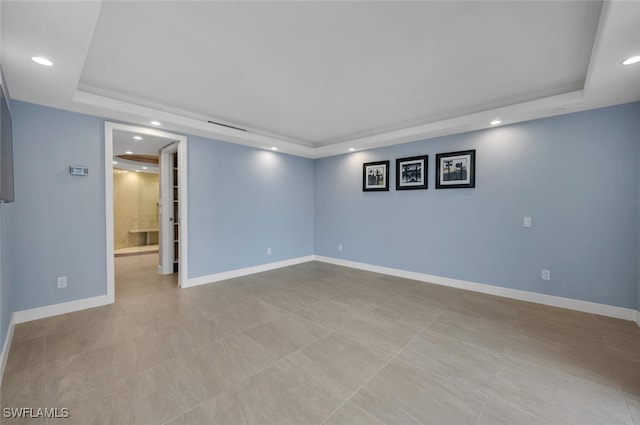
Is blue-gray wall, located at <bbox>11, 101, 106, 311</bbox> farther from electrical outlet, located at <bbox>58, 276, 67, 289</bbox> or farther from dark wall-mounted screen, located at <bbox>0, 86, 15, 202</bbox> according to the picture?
dark wall-mounted screen, located at <bbox>0, 86, 15, 202</bbox>

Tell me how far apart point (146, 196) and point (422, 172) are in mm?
8328

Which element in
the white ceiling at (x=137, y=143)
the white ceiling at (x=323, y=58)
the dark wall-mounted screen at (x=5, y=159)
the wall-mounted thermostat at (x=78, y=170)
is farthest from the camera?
the white ceiling at (x=137, y=143)

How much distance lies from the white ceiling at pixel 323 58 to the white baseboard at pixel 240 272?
7.80 feet

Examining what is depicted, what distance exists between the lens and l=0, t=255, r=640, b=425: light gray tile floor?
1586 millimetres

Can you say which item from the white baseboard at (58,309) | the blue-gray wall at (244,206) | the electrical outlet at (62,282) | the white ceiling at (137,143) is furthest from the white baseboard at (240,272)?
the white ceiling at (137,143)

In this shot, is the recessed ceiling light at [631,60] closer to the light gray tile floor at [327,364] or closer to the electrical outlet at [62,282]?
the light gray tile floor at [327,364]

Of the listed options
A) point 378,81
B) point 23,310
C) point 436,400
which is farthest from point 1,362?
point 378,81

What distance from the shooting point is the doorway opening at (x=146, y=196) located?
334cm

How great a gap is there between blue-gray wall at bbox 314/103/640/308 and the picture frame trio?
93mm

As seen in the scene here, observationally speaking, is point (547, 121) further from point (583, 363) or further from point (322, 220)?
point (322, 220)

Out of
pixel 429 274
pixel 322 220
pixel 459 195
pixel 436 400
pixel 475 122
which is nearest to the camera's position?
pixel 436 400

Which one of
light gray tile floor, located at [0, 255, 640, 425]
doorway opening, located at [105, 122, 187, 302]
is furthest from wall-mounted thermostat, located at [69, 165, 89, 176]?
light gray tile floor, located at [0, 255, 640, 425]

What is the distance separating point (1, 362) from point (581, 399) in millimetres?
4173

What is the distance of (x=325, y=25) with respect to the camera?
1870mm
